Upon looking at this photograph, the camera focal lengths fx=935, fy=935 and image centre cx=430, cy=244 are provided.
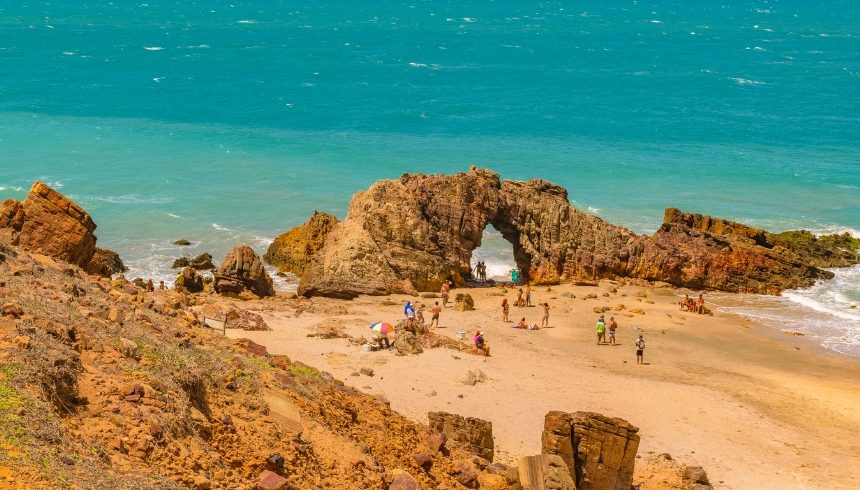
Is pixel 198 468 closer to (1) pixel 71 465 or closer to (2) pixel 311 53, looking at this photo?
(1) pixel 71 465

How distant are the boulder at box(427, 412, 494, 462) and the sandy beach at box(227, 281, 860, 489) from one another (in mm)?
1590

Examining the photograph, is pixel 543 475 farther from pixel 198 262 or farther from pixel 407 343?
pixel 198 262

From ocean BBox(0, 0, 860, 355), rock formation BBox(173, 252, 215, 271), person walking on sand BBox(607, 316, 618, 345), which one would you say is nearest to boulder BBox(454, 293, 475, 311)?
person walking on sand BBox(607, 316, 618, 345)

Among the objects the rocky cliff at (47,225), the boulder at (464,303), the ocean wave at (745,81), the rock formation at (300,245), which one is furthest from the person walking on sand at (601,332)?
the ocean wave at (745,81)

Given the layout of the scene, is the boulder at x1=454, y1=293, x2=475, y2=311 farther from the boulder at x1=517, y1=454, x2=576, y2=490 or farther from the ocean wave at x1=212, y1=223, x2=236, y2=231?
the boulder at x1=517, y1=454, x2=576, y2=490

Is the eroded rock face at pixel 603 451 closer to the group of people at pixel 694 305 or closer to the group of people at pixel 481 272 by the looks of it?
the group of people at pixel 694 305

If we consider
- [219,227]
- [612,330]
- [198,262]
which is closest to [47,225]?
[198,262]

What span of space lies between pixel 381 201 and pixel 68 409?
1139 inches

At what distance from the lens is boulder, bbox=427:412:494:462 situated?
19.0 meters

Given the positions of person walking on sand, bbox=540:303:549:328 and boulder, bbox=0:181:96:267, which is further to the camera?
person walking on sand, bbox=540:303:549:328

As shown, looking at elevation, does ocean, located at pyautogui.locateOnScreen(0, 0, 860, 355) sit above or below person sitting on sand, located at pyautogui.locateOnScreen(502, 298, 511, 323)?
above

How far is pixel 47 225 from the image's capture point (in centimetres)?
2709

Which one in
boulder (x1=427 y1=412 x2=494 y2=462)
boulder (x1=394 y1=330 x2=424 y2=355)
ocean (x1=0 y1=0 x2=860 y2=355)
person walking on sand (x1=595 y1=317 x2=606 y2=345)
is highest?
ocean (x1=0 y1=0 x2=860 y2=355)

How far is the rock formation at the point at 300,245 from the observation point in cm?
4355
